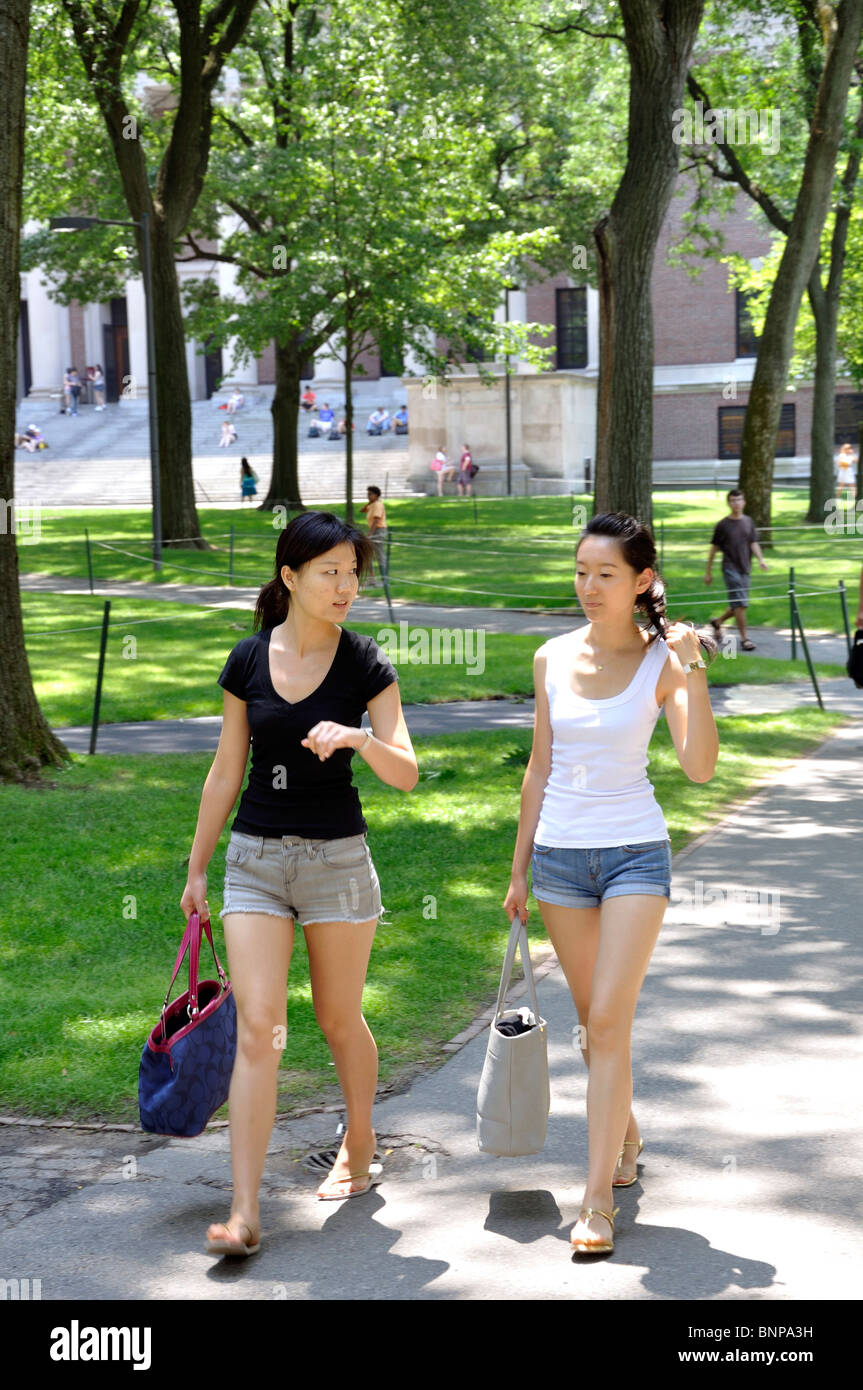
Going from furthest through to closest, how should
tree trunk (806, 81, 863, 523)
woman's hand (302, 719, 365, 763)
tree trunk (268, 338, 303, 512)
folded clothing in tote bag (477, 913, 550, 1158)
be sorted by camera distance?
tree trunk (268, 338, 303, 512) < tree trunk (806, 81, 863, 523) < folded clothing in tote bag (477, 913, 550, 1158) < woman's hand (302, 719, 365, 763)

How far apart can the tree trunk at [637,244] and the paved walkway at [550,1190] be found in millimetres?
12293

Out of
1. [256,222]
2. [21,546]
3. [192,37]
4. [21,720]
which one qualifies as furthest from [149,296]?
[21,720]

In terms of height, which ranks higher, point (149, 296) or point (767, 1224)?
point (149, 296)

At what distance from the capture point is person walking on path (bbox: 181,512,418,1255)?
4.25 m

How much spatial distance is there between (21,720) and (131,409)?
177 ft

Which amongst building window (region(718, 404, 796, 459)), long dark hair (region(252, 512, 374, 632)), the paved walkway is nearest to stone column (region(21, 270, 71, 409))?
building window (region(718, 404, 796, 459))

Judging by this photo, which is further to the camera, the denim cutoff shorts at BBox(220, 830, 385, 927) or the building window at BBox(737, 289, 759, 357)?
the building window at BBox(737, 289, 759, 357)

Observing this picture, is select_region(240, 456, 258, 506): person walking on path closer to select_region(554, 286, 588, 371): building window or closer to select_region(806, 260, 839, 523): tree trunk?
select_region(806, 260, 839, 523): tree trunk

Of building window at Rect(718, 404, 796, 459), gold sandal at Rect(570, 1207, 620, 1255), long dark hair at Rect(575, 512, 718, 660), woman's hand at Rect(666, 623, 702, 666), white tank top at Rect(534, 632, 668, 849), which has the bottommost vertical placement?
gold sandal at Rect(570, 1207, 620, 1255)

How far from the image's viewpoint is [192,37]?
26797mm

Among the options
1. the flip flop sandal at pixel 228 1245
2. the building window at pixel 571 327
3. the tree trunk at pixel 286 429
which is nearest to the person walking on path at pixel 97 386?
the building window at pixel 571 327

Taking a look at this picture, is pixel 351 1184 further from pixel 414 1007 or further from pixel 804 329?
pixel 804 329

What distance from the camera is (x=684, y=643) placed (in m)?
4.47

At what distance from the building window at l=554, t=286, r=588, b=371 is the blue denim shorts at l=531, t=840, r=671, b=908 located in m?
63.4
